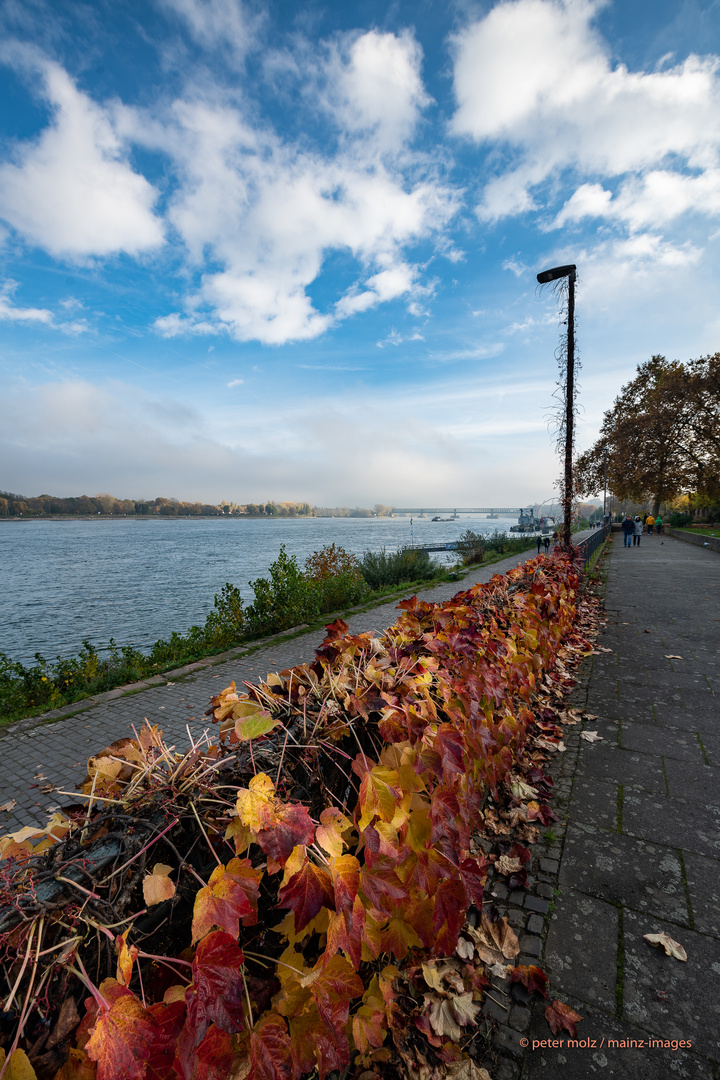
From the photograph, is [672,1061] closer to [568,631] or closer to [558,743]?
[558,743]

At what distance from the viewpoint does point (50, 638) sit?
13.6m

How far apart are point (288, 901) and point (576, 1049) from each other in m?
1.42

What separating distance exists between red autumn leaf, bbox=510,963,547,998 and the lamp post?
8215mm

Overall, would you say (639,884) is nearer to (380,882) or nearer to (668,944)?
(668,944)

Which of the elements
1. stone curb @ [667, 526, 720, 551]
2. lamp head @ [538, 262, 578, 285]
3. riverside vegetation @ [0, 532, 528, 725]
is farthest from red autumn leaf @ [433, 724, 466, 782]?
stone curb @ [667, 526, 720, 551]

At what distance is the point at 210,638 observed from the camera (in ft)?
27.0

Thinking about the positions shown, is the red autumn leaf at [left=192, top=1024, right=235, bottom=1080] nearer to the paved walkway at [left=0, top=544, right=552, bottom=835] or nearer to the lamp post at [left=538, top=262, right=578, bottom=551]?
the paved walkway at [left=0, top=544, right=552, bottom=835]

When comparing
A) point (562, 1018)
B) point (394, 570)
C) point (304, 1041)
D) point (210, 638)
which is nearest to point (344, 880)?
point (304, 1041)

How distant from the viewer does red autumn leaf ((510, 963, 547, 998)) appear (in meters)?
1.78

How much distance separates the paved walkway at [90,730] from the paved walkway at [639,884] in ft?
8.49

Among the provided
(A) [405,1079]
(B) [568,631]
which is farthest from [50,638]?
(A) [405,1079]

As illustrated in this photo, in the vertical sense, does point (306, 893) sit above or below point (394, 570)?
above

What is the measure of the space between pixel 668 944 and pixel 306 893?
1.84 meters

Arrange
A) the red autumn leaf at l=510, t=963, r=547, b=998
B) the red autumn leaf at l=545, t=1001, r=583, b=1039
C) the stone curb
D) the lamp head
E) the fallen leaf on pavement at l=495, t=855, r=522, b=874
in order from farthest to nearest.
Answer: the stone curb, the lamp head, the fallen leaf on pavement at l=495, t=855, r=522, b=874, the red autumn leaf at l=510, t=963, r=547, b=998, the red autumn leaf at l=545, t=1001, r=583, b=1039
